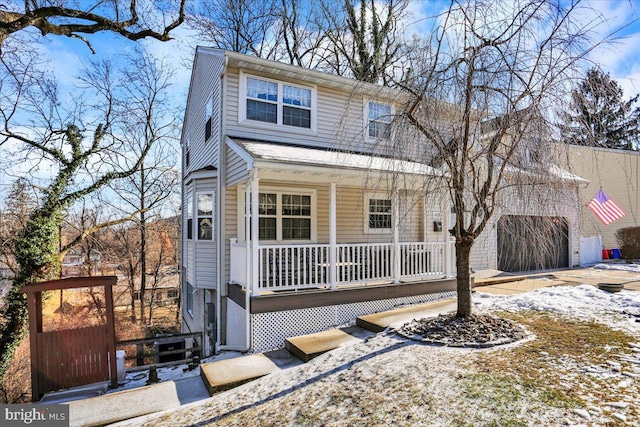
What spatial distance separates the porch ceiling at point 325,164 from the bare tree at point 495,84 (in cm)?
51

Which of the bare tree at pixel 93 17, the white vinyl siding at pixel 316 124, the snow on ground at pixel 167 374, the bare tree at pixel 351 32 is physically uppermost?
the bare tree at pixel 351 32


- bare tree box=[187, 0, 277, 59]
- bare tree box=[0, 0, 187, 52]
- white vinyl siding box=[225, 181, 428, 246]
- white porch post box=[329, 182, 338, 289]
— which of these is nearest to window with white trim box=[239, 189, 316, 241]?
white vinyl siding box=[225, 181, 428, 246]

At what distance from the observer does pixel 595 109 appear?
4.66 m

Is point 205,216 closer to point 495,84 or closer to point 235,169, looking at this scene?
point 235,169

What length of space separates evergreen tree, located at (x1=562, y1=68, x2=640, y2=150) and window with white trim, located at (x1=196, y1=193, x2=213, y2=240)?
759cm

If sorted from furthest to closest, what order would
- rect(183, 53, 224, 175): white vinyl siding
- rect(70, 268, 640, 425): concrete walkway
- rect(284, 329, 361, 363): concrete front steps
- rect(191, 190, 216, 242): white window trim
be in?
1. rect(183, 53, 224, 175): white vinyl siding
2. rect(191, 190, 216, 242): white window trim
3. rect(284, 329, 361, 363): concrete front steps
4. rect(70, 268, 640, 425): concrete walkway

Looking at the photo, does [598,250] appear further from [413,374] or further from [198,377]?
[198,377]

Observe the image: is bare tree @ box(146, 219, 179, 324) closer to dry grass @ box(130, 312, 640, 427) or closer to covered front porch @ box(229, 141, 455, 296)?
covered front porch @ box(229, 141, 455, 296)

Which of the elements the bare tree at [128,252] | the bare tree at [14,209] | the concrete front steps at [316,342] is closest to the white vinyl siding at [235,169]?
the concrete front steps at [316,342]

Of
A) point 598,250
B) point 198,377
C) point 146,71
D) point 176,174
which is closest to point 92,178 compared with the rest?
point 176,174

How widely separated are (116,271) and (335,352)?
20525 mm

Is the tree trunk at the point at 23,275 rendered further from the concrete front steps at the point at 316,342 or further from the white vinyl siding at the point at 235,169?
the concrete front steps at the point at 316,342

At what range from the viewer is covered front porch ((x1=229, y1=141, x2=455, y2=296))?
6.33 metres

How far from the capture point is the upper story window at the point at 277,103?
8734mm
